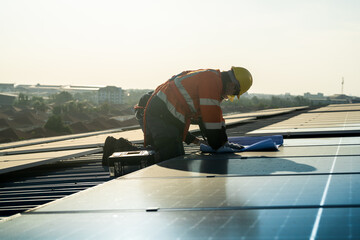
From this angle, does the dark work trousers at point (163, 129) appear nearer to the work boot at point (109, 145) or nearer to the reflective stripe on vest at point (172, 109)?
the reflective stripe on vest at point (172, 109)

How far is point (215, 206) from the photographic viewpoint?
9.85 ft

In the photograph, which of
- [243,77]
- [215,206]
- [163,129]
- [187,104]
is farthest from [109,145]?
[215,206]

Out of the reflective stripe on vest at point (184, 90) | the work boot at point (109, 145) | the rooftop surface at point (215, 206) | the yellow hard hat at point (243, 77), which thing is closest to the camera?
the rooftop surface at point (215, 206)

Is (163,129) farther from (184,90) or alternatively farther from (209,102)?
(209,102)

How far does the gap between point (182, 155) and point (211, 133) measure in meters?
0.79

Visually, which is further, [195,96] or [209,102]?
[195,96]

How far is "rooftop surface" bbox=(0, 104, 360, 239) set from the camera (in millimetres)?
2447

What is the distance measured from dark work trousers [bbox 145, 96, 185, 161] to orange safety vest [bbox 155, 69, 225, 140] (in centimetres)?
11

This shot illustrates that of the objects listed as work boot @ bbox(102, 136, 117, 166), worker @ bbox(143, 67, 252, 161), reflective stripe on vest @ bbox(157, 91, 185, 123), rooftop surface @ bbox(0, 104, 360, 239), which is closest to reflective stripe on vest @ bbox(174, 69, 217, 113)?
worker @ bbox(143, 67, 252, 161)

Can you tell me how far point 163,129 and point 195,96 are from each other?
2.22 ft

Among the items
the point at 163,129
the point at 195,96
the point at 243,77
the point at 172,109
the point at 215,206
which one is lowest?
the point at 215,206

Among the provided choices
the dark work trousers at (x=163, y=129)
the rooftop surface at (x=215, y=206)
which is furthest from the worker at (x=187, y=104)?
the rooftop surface at (x=215, y=206)

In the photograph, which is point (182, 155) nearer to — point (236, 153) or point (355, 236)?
point (236, 153)

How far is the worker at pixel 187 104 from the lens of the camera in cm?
591
